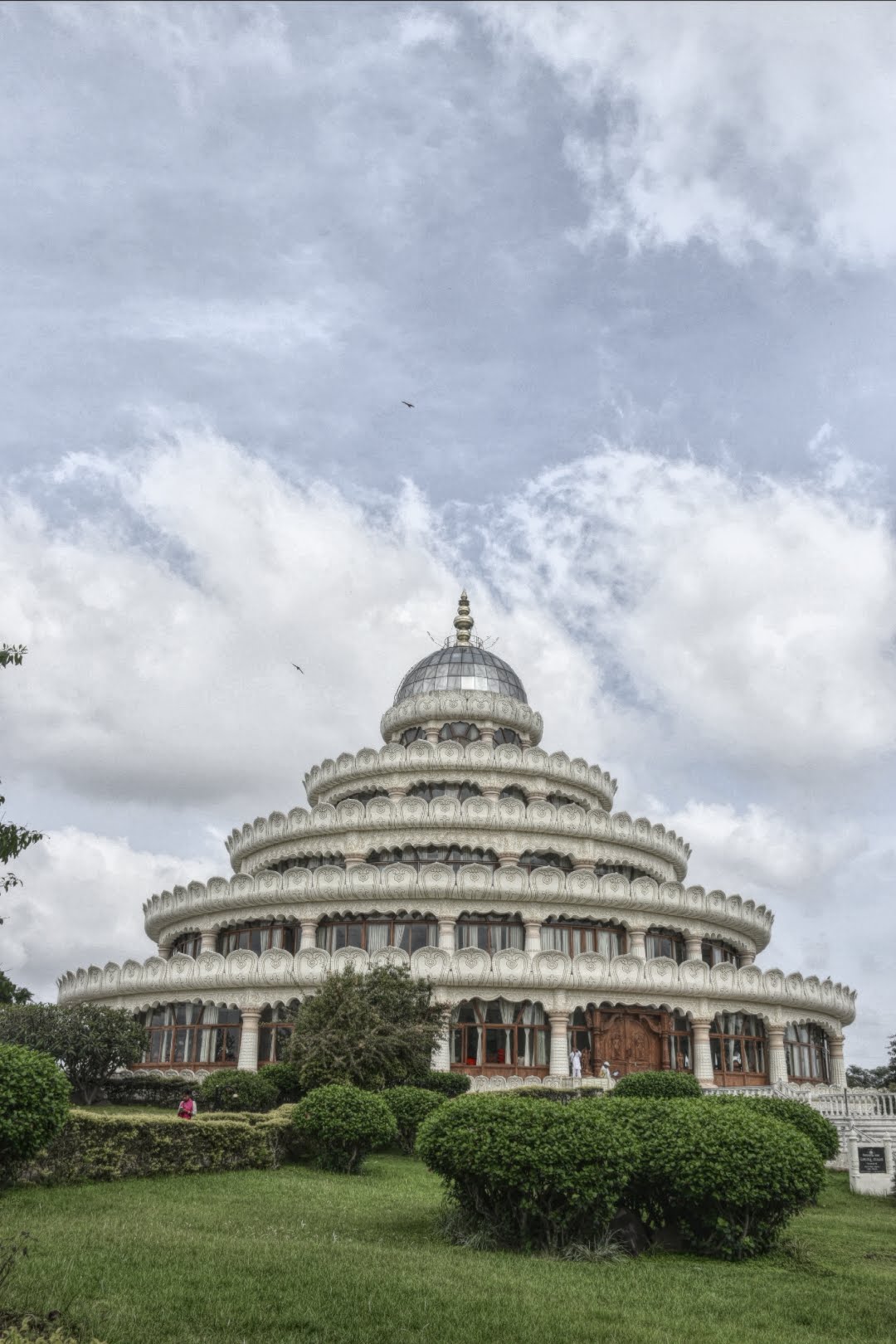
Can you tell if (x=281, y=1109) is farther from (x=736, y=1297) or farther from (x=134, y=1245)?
(x=736, y=1297)

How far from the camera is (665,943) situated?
44.9 m

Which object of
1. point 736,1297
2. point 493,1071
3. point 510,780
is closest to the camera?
point 736,1297

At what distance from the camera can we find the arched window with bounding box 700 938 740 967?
46.5m

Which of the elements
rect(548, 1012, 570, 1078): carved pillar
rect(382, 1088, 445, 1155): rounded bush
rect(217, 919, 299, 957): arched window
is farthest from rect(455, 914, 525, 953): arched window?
rect(382, 1088, 445, 1155): rounded bush

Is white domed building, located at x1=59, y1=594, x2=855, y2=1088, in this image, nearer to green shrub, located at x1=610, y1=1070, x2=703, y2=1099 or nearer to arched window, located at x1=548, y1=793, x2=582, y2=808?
arched window, located at x1=548, y1=793, x2=582, y2=808

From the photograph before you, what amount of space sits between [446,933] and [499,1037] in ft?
13.4

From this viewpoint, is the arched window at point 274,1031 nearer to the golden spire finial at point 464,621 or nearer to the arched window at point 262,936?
the arched window at point 262,936

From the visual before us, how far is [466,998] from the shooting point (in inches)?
1486

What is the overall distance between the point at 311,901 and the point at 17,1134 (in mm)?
25599

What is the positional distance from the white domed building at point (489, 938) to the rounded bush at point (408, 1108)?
22.0ft

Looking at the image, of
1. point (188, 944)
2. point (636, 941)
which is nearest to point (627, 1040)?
→ point (636, 941)

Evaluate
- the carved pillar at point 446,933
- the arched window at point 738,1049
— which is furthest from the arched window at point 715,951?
the carved pillar at point 446,933

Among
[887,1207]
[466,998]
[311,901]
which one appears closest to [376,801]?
[311,901]

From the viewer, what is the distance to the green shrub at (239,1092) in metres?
29.8
